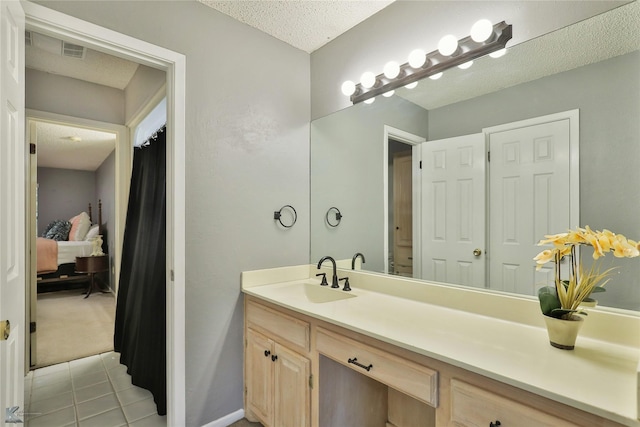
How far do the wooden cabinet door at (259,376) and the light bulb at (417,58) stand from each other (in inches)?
66.1

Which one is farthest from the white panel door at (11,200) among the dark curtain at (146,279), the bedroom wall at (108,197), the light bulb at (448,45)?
the bedroom wall at (108,197)

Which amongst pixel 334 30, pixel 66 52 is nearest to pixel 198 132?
pixel 334 30

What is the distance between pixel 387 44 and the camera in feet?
6.05

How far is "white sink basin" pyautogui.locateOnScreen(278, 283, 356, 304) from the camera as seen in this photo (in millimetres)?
1864

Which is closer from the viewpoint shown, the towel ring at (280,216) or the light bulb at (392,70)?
the light bulb at (392,70)

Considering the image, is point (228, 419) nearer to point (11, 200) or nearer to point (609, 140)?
point (11, 200)

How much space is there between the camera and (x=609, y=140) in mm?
1169

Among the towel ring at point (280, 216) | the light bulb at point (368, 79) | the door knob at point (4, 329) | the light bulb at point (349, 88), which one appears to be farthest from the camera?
the towel ring at point (280, 216)

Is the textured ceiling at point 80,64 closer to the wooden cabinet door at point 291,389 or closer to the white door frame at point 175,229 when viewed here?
the white door frame at point 175,229

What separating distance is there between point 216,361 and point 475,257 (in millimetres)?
1569

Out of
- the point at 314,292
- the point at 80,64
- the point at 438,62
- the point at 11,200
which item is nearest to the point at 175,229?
the point at 11,200

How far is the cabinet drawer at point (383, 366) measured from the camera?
106 cm

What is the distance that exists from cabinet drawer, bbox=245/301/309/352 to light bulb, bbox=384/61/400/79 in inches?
56.1

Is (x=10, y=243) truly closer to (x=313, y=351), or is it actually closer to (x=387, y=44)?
(x=313, y=351)
